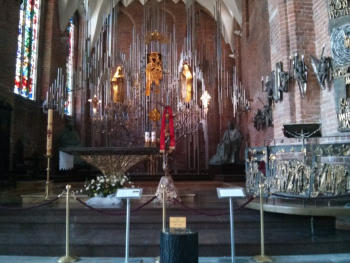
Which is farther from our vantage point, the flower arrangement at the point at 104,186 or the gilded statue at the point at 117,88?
the gilded statue at the point at 117,88

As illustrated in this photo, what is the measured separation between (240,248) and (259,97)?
10.6 m

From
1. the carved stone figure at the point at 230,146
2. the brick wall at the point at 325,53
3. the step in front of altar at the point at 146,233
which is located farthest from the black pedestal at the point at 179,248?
the carved stone figure at the point at 230,146

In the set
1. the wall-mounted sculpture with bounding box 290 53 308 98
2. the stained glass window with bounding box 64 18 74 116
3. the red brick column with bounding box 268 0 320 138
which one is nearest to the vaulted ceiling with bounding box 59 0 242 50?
the stained glass window with bounding box 64 18 74 116

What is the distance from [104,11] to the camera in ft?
69.4

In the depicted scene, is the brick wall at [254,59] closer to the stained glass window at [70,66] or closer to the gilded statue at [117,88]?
the gilded statue at [117,88]

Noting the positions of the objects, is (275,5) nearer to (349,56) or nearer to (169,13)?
(349,56)

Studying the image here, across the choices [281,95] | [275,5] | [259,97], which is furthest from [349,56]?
[259,97]

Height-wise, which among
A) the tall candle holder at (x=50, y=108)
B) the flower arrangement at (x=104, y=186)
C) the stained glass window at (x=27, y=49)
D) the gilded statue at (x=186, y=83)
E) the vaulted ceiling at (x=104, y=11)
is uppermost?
the vaulted ceiling at (x=104, y=11)

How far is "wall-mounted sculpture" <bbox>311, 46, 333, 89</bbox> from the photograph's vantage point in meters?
7.39

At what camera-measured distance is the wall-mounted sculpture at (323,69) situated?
7395 mm

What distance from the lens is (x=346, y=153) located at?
5.62 metres

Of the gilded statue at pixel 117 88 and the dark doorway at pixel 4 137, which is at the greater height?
the gilded statue at pixel 117 88

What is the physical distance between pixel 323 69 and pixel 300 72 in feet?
1.97

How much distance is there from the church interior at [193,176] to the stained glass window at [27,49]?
64mm
